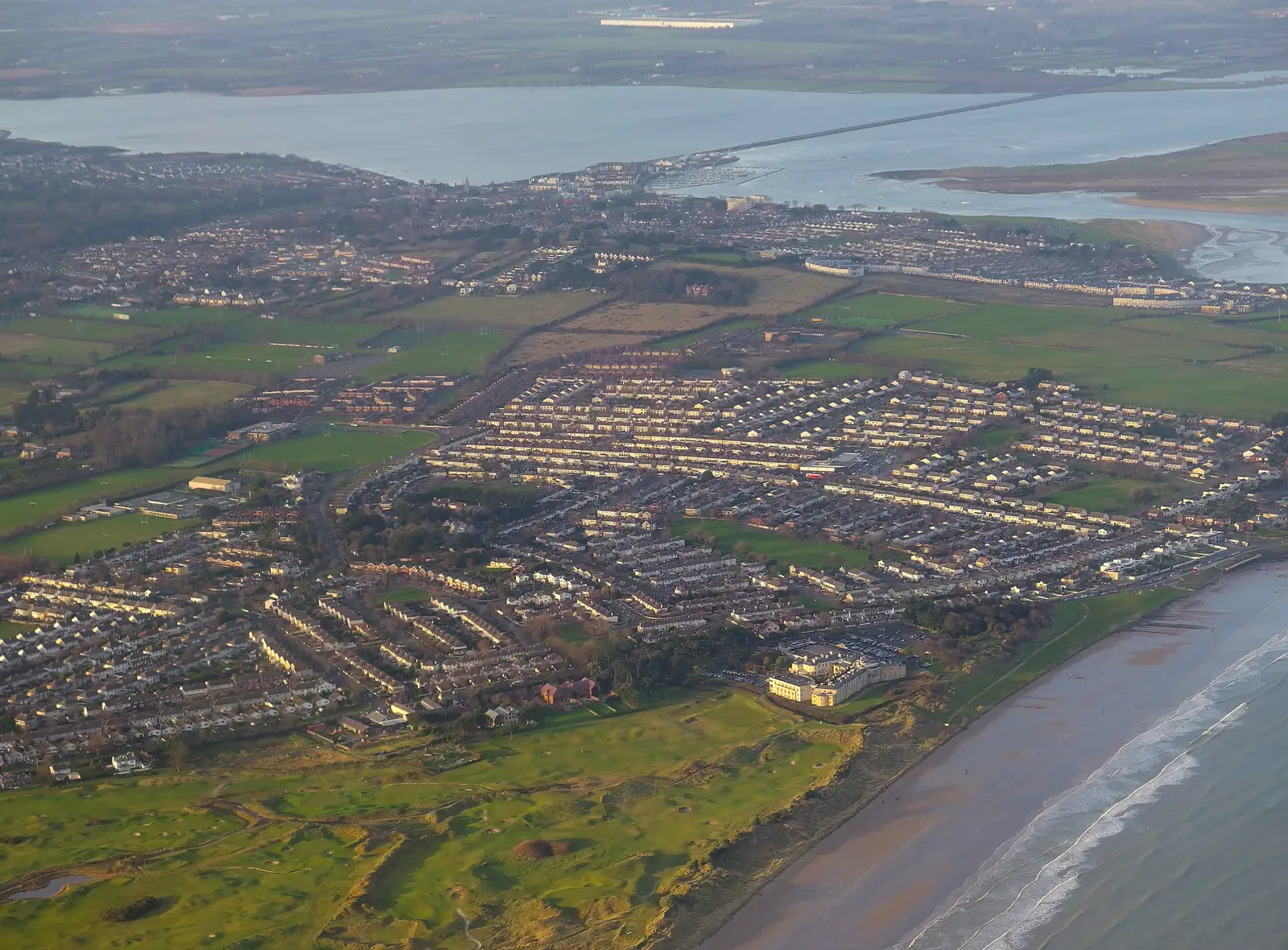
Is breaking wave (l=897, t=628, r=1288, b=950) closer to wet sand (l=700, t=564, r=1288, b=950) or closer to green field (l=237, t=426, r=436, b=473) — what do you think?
wet sand (l=700, t=564, r=1288, b=950)

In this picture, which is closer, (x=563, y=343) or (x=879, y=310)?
(x=563, y=343)

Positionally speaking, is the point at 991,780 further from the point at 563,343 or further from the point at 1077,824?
the point at 563,343

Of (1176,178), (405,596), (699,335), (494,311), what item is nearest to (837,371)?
(699,335)

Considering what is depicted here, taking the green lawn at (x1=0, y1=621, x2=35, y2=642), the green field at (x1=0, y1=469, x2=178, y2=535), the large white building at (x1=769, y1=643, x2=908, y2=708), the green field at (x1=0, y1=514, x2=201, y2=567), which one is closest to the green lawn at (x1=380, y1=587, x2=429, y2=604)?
the green lawn at (x1=0, y1=621, x2=35, y2=642)

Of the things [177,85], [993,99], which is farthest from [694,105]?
[177,85]

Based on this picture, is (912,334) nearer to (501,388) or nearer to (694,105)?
(501,388)

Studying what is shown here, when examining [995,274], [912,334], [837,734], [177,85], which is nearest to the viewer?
[837,734]
